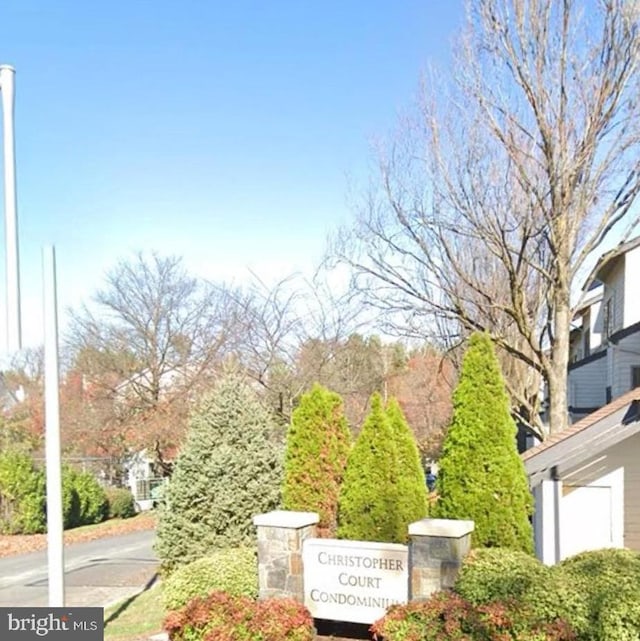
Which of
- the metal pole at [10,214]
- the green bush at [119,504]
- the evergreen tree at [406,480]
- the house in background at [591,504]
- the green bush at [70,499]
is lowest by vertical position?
the green bush at [119,504]

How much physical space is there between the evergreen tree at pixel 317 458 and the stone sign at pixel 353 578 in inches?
61.5

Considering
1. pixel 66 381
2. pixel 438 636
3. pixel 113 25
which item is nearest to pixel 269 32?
pixel 113 25

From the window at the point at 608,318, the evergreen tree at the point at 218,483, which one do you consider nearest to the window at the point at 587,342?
the window at the point at 608,318

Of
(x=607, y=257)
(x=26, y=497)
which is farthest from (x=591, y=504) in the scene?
(x=26, y=497)

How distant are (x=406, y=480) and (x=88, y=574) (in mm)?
7908

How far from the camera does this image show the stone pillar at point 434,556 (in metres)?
6.09

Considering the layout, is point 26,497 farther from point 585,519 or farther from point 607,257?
point 607,257

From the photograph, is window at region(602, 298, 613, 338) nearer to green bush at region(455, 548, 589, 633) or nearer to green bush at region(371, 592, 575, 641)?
green bush at region(455, 548, 589, 633)

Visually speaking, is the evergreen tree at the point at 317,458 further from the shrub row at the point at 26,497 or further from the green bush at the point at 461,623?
the shrub row at the point at 26,497

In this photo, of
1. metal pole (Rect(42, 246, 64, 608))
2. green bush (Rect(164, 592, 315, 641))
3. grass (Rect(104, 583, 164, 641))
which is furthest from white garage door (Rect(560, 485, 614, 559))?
metal pole (Rect(42, 246, 64, 608))

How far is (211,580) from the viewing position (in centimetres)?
705

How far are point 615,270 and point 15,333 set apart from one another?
1443cm

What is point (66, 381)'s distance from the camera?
27.3 metres

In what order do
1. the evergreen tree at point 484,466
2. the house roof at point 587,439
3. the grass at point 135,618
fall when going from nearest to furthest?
the evergreen tree at point 484,466, the grass at point 135,618, the house roof at point 587,439
